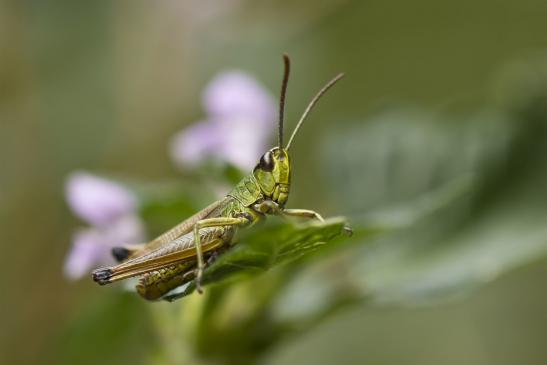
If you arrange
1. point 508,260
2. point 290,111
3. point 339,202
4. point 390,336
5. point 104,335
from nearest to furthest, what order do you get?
1. point 508,260
2. point 104,335
3. point 339,202
4. point 290,111
5. point 390,336

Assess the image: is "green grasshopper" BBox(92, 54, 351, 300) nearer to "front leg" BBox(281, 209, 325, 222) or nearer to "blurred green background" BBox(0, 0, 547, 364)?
"front leg" BBox(281, 209, 325, 222)

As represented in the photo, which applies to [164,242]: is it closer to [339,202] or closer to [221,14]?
[339,202]

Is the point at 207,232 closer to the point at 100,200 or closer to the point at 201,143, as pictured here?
the point at 100,200

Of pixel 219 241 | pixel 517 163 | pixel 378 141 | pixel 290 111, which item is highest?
pixel 290 111

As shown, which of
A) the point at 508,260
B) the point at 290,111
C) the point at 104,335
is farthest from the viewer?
the point at 290,111

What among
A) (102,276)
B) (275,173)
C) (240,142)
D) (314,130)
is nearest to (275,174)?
(275,173)

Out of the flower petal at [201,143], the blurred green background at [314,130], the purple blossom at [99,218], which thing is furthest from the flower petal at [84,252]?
the flower petal at [201,143]

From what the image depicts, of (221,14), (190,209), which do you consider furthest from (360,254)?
(221,14)

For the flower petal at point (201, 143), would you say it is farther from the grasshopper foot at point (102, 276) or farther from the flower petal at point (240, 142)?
the grasshopper foot at point (102, 276)
